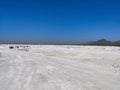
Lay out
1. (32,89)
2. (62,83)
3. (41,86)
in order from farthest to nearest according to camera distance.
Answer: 1. (62,83)
2. (41,86)
3. (32,89)

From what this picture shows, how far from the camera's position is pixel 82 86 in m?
7.79

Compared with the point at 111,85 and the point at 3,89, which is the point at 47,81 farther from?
the point at 111,85

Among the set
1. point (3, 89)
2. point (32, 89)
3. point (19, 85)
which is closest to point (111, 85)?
point (32, 89)

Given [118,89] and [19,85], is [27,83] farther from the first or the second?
[118,89]

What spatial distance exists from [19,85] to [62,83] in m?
1.90

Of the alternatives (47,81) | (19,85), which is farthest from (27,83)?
(47,81)

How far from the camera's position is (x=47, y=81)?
28.4ft

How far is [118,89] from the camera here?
7.48 m

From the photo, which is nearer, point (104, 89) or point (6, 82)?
point (104, 89)

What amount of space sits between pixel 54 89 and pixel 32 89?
88 cm

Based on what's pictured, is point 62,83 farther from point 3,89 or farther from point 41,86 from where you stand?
point 3,89

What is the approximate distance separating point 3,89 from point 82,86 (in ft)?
10.8

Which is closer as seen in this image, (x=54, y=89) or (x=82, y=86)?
(x=54, y=89)

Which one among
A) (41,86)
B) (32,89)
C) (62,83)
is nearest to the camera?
(32,89)
